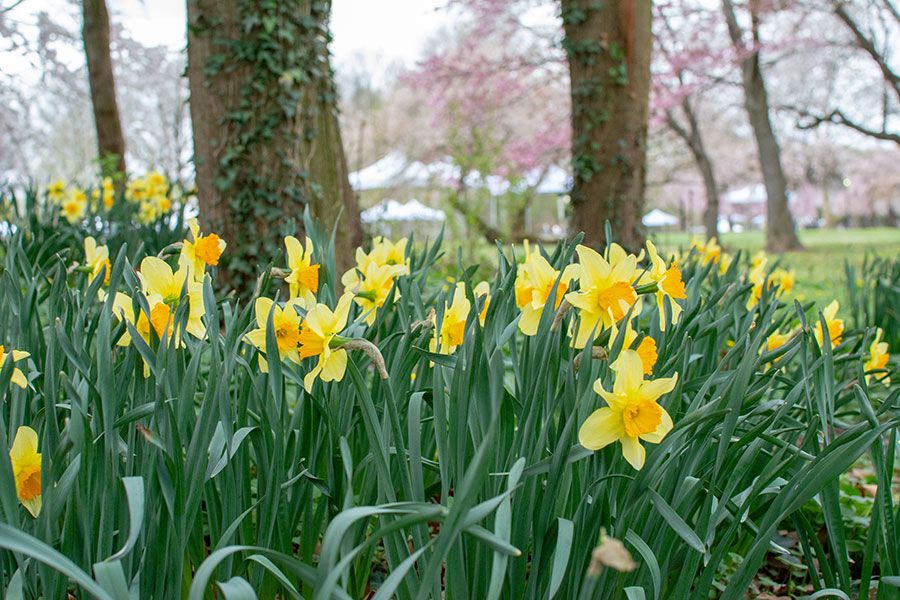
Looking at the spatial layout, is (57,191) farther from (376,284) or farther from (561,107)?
(561,107)

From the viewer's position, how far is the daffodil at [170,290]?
1.19 m

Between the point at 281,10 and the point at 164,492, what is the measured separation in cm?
265

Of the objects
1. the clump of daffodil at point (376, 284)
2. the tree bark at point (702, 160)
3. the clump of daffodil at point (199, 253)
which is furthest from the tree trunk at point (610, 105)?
the tree bark at point (702, 160)

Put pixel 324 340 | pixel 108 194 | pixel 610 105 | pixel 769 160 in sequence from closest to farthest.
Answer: pixel 324 340 < pixel 610 105 < pixel 108 194 < pixel 769 160

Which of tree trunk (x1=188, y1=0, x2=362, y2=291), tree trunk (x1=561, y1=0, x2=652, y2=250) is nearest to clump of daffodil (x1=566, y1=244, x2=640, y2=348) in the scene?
tree trunk (x1=188, y1=0, x2=362, y2=291)

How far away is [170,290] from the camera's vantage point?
1215 millimetres

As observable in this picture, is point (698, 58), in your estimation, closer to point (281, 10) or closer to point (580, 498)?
point (281, 10)

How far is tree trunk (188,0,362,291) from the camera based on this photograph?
10.5 ft

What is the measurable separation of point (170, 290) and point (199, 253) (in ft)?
0.36

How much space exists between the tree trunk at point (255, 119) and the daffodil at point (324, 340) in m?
2.16

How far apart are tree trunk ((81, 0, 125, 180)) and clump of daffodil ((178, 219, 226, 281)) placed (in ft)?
22.5

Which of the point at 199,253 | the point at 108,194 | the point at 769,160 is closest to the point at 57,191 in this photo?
A: the point at 108,194

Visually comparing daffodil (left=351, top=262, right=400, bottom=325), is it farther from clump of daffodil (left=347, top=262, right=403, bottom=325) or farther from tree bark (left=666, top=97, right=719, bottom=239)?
tree bark (left=666, top=97, right=719, bottom=239)

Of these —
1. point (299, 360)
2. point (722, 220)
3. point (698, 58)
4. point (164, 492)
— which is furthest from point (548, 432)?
point (722, 220)
